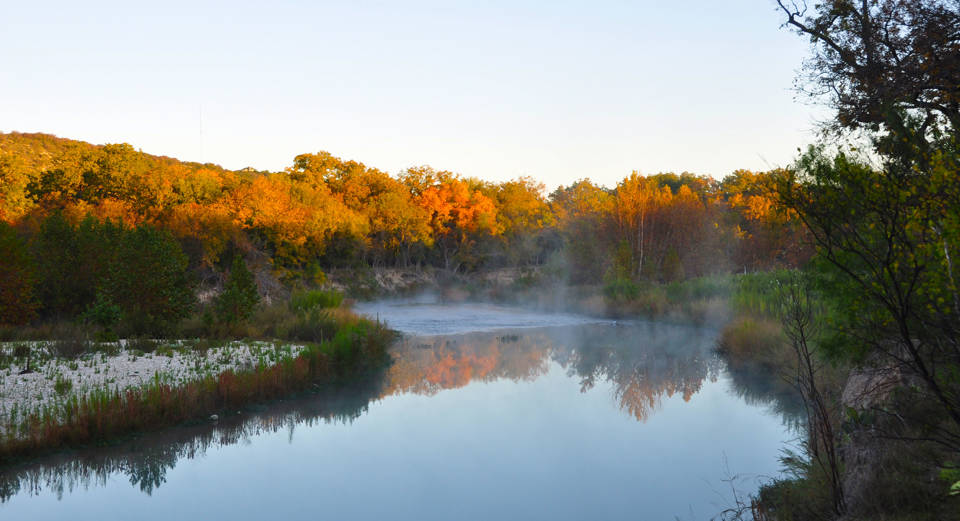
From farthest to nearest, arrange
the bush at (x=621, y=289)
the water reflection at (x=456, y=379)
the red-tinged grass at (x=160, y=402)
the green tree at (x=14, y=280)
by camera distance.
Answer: the bush at (x=621, y=289) < the green tree at (x=14, y=280) < the red-tinged grass at (x=160, y=402) < the water reflection at (x=456, y=379)

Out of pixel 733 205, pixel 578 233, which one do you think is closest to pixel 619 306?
pixel 578 233

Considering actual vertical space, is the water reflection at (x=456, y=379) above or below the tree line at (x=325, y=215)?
below

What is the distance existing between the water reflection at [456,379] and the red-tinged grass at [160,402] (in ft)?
0.80

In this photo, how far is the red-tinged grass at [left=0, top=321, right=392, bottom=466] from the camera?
318 inches

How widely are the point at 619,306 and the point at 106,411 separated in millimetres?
21395

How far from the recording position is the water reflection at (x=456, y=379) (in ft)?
25.9

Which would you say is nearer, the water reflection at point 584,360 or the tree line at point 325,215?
the water reflection at point 584,360

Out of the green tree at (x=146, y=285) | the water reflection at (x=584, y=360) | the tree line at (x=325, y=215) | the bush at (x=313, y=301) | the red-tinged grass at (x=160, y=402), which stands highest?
the tree line at (x=325, y=215)

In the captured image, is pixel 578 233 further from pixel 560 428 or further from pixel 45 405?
pixel 45 405

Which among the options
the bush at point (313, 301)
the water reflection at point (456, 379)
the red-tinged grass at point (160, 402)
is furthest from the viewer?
the bush at point (313, 301)

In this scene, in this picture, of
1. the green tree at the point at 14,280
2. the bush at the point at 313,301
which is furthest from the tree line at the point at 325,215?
the green tree at the point at 14,280

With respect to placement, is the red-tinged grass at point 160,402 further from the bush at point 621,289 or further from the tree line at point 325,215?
the tree line at point 325,215

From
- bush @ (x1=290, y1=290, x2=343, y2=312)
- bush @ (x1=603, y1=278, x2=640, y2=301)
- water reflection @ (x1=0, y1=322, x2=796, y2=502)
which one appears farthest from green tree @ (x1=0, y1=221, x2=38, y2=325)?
bush @ (x1=603, y1=278, x2=640, y2=301)

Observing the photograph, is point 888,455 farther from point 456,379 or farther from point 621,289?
point 621,289
